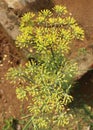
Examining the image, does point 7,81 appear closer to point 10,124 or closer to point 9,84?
point 9,84

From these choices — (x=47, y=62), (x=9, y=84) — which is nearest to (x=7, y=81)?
(x=9, y=84)

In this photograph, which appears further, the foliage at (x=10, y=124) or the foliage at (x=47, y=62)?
the foliage at (x=10, y=124)

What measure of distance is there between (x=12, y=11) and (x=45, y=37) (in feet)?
3.72

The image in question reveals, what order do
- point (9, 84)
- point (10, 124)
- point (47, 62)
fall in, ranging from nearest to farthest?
point (47, 62) → point (10, 124) → point (9, 84)

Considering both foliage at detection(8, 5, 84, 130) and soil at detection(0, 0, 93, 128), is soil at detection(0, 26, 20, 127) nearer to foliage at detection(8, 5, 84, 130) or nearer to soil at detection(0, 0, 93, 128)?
soil at detection(0, 0, 93, 128)

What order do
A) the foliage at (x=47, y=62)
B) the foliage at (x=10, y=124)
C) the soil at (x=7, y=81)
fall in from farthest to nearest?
1. the soil at (x=7, y=81)
2. the foliage at (x=10, y=124)
3. the foliage at (x=47, y=62)

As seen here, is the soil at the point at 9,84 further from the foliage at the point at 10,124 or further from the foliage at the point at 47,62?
the foliage at the point at 47,62

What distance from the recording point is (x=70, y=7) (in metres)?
3.68

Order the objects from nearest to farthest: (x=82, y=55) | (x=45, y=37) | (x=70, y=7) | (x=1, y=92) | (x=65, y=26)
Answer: (x=45, y=37) < (x=65, y=26) < (x=82, y=55) < (x=1, y=92) < (x=70, y=7)

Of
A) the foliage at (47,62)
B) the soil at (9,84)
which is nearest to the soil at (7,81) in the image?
the soil at (9,84)

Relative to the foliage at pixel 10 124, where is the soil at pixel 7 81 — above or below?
above

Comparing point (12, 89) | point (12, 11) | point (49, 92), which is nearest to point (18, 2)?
point (12, 11)

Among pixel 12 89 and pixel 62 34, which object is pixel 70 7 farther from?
pixel 62 34

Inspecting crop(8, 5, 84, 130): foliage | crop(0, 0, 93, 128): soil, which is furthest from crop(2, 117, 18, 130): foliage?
crop(8, 5, 84, 130): foliage
